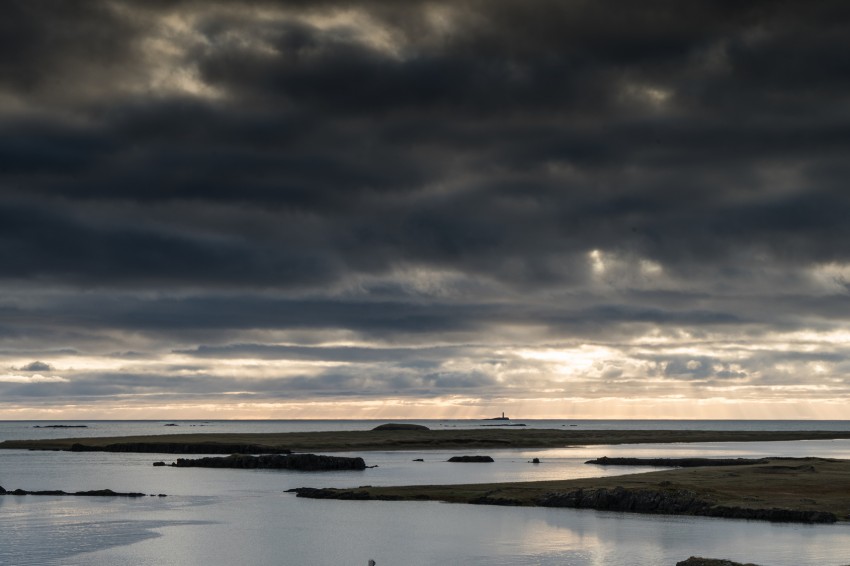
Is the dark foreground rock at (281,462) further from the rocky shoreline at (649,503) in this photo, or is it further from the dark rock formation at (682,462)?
the rocky shoreline at (649,503)

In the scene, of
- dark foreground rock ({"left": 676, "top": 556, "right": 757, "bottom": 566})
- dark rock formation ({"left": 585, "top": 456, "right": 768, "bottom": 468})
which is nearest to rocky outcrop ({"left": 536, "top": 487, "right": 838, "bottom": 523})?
dark foreground rock ({"left": 676, "top": 556, "right": 757, "bottom": 566})

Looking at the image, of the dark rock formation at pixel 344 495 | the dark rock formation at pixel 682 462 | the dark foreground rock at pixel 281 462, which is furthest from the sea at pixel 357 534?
the dark rock formation at pixel 682 462

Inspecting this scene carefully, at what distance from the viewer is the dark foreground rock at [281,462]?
169 m

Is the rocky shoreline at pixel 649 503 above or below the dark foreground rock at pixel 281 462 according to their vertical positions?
below

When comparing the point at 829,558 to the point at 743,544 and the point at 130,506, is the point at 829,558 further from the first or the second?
the point at 130,506

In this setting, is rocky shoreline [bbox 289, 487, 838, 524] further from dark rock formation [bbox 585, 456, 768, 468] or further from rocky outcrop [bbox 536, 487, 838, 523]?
dark rock formation [bbox 585, 456, 768, 468]

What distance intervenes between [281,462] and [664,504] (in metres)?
97.7

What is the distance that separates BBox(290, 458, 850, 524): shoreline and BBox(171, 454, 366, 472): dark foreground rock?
166 ft

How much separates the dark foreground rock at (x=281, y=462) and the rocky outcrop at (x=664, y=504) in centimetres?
7209

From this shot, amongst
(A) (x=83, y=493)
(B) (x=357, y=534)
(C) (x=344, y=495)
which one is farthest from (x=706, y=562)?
(A) (x=83, y=493)

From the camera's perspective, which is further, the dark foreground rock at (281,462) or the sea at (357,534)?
the dark foreground rock at (281,462)

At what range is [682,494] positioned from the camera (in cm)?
9669

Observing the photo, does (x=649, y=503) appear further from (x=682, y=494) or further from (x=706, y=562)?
(x=706, y=562)

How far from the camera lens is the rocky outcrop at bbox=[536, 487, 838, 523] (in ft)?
284
